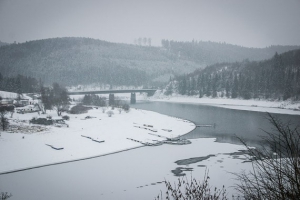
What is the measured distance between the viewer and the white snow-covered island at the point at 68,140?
25.9 metres

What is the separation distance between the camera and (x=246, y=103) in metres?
92.2

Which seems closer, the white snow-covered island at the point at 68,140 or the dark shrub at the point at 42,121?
the white snow-covered island at the point at 68,140

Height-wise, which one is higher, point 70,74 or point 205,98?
point 70,74

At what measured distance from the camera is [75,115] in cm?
5403

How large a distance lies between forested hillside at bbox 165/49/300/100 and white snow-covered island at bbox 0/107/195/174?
67.3 meters

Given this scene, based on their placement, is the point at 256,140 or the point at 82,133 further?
the point at 82,133

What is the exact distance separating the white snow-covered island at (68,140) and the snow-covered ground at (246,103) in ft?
147

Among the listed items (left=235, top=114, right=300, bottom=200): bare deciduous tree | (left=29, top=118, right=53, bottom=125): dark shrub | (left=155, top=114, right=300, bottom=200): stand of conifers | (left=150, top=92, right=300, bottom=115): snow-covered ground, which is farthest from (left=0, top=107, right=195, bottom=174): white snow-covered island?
(left=150, top=92, right=300, bottom=115): snow-covered ground

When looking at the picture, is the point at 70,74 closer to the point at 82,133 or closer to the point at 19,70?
the point at 19,70

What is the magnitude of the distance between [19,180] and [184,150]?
802 inches

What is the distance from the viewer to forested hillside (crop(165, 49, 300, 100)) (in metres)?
94.4

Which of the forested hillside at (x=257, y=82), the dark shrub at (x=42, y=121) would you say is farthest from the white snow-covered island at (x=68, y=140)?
the forested hillside at (x=257, y=82)

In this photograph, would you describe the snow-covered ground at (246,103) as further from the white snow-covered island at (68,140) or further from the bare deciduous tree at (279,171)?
the bare deciduous tree at (279,171)

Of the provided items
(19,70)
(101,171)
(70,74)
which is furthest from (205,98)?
(19,70)
